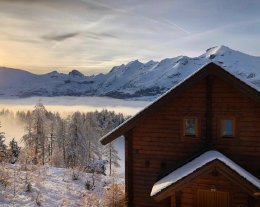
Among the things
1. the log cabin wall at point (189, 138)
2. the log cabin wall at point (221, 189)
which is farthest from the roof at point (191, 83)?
the log cabin wall at point (221, 189)

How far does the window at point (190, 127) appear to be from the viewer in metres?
17.6

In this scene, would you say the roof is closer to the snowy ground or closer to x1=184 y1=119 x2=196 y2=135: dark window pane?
x1=184 y1=119 x2=196 y2=135: dark window pane

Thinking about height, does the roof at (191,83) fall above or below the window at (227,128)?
above

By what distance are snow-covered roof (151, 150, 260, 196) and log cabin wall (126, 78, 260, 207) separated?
0.79m

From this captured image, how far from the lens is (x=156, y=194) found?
16078 millimetres

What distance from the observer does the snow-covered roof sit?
49.8 feet

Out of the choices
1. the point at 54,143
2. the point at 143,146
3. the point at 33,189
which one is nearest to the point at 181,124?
the point at 143,146

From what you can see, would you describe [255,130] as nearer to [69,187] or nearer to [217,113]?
[217,113]

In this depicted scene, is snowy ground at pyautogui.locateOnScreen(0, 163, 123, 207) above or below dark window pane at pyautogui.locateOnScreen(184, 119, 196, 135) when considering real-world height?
below

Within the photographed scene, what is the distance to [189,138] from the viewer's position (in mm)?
17688

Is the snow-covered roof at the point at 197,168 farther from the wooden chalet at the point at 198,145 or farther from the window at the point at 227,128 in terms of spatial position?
the window at the point at 227,128

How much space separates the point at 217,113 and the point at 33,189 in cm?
1225

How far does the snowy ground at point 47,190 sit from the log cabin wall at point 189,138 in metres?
3.28

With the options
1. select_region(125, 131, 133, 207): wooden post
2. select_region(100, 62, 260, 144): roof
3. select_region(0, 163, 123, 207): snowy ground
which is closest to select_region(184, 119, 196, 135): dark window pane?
select_region(100, 62, 260, 144): roof
